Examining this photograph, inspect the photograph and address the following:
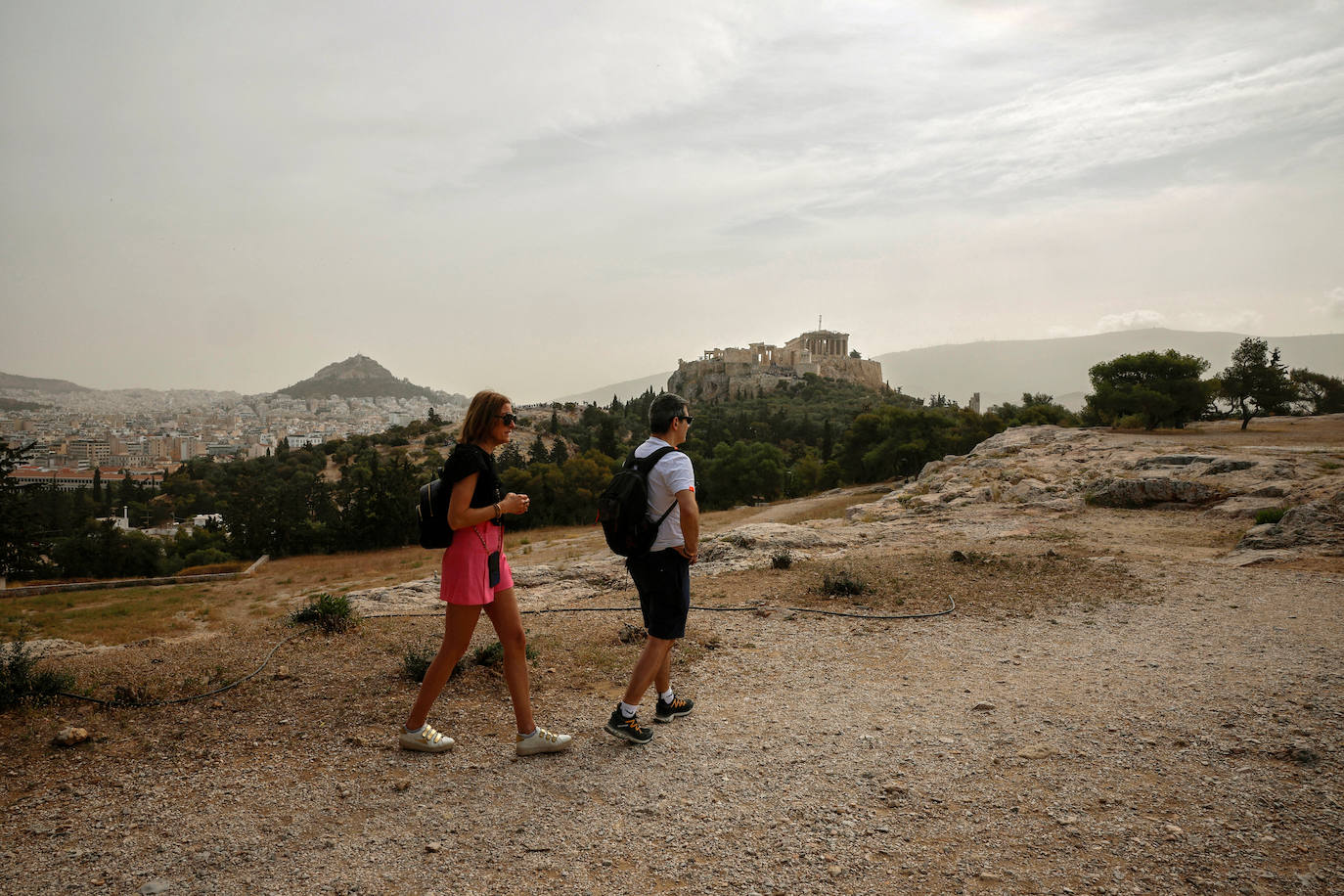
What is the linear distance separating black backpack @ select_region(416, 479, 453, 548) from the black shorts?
3.64 ft

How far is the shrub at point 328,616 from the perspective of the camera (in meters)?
7.36

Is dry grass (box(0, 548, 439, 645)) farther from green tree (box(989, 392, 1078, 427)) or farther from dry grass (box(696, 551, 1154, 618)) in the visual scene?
green tree (box(989, 392, 1078, 427))

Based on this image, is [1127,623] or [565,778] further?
[1127,623]

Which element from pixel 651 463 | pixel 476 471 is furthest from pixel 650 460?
pixel 476 471

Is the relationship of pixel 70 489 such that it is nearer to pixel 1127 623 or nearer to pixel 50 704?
pixel 50 704

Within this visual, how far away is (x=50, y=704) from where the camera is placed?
495cm

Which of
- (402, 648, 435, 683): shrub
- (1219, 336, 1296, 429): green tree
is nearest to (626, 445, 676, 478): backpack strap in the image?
(402, 648, 435, 683): shrub

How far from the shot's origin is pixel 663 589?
4.38 metres

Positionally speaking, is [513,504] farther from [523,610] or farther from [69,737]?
[523,610]

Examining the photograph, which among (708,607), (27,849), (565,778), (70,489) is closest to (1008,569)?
(708,607)

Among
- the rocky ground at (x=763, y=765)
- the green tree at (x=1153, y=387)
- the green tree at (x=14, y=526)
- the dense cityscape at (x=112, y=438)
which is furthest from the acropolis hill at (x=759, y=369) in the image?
the rocky ground at (x=763, y=765)

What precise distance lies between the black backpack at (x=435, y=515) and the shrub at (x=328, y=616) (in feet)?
13.2

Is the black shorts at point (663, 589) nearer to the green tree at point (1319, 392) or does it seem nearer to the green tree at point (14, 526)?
the green tree at point (14, 526)

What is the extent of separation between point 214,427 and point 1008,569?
18423cm
